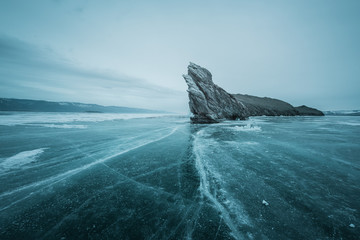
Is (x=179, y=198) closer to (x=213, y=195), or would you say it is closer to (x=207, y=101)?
(x=213, y=195)

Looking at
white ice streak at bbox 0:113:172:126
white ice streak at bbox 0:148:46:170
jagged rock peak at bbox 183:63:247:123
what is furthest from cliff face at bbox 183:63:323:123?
white ice streak at bbox 0:148:46:170

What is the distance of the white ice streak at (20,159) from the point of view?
6.01 meters

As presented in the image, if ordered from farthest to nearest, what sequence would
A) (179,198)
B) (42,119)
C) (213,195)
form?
(42,119) → (213,195) → (179,198)

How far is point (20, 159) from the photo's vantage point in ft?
22.0

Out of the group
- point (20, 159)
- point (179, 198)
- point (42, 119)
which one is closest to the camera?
point (179, 198)

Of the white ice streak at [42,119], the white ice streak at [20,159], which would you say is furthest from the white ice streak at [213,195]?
the white ice streak at [42,119]

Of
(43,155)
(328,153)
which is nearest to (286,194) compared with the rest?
(328,153)

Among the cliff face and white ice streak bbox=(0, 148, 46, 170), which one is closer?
white ice streak bbox=(0, 148, 46, 170)

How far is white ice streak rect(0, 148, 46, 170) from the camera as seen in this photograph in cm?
601

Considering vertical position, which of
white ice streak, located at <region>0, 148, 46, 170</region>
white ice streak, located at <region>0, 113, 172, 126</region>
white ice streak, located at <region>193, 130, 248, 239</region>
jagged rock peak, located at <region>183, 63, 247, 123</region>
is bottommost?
white ice streak, located at <region>0, 148, 46, 170</region>

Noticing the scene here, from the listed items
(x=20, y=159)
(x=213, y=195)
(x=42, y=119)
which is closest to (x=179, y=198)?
(x=213, y=195)

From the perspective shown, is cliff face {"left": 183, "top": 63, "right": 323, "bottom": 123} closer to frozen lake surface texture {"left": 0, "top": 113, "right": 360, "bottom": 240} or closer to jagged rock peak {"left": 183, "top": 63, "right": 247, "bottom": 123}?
jagged rock peak {"left": 183, "top": 63, "right": 247, "bottom": 123}

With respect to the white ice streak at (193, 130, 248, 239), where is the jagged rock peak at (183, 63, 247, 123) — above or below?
above

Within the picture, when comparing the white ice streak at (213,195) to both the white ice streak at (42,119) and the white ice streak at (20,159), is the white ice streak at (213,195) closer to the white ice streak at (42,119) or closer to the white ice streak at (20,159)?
the white ice streak at (20,159)
